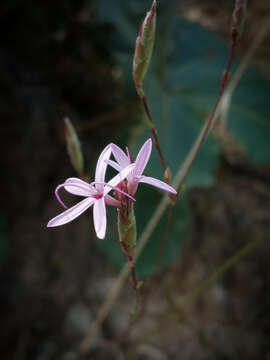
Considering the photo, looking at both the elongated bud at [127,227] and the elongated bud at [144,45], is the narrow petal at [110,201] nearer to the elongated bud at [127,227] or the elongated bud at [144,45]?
the elongated bud at [127,227]

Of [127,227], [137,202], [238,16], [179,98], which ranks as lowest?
[137,202]

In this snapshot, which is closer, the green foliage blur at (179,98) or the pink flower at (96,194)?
the pink flower at (96,194)

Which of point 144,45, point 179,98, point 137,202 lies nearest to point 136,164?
point 144,45

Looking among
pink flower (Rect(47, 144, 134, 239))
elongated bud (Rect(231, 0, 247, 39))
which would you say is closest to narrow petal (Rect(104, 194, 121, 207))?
pink flower (Rect(47, 144, 134, 239))

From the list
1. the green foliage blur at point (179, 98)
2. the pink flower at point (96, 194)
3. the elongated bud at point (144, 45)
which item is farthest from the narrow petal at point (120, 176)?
the green foliage blur at point (179, 98)

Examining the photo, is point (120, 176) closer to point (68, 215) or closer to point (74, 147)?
point (68, 215)
